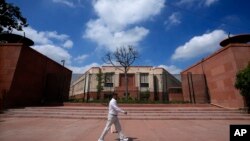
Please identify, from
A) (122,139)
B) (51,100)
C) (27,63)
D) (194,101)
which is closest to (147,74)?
(194,101)

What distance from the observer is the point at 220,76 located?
45.8ft

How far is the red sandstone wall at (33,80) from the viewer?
41.6 ft

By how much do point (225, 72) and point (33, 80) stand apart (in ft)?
49.5

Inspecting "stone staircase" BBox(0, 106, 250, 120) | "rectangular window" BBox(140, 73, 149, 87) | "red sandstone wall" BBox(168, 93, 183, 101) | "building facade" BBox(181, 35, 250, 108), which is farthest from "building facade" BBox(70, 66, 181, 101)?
"stone staircase" BBox(0, 106, 250, 120)

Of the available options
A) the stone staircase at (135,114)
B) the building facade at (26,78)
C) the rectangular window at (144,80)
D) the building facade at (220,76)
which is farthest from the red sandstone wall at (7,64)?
the rectangular window at (144,80)

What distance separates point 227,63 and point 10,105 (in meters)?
15.4

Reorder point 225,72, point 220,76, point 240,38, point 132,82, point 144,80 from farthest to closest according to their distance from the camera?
point 144,80 < point 132,82 < point 240,38 < point 220,76 < point 225,72

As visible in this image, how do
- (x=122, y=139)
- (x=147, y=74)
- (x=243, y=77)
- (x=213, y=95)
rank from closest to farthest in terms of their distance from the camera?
(x=122, y=139)
(x=243, y=77)
(x=213, y=95)
(x=147, y=74)

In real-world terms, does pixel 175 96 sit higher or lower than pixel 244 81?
lower

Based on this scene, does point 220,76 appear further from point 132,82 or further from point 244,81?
point 132,82

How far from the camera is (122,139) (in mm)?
4977

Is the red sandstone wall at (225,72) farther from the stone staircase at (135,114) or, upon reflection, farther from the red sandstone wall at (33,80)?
the red sandstone wall at (33,80)

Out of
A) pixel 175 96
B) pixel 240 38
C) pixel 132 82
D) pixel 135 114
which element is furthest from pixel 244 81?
pixel 132 82

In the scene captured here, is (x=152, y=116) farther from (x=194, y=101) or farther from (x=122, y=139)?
(x=194, y=101)
